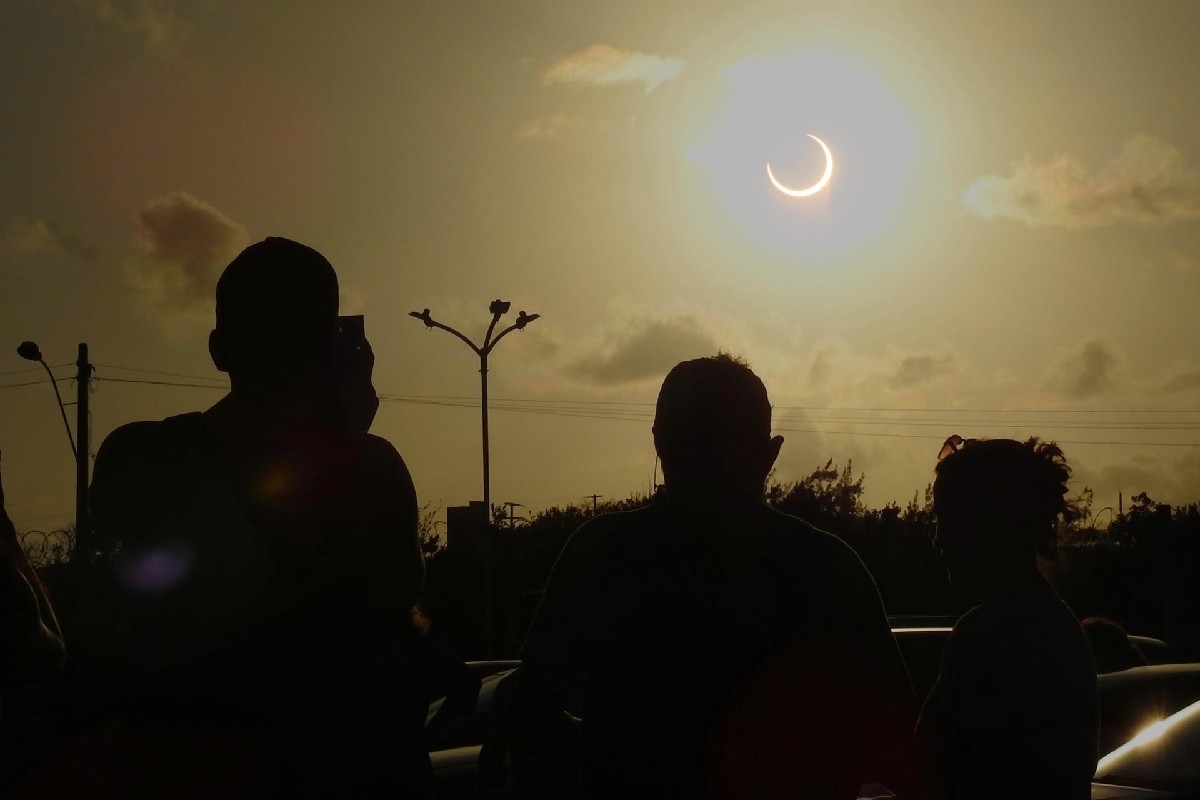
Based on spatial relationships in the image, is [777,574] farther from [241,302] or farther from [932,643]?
[932,643]

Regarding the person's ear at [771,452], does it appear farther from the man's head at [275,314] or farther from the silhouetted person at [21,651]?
the silhouetted person at [21,651]

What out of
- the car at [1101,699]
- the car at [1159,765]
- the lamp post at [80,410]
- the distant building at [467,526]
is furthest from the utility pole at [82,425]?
the car at [1159,765]

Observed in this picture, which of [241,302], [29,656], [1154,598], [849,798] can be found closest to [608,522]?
[849,798]

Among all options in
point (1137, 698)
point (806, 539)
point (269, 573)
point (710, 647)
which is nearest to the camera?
point (269, 573)

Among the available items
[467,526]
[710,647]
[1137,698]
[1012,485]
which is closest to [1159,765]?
[1137,698]

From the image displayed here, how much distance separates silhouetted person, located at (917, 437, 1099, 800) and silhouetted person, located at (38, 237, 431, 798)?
132 cm

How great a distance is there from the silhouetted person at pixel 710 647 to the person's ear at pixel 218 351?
2.92ft

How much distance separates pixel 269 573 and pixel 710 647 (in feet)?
3.28

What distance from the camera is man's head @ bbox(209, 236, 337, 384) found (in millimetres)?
2510

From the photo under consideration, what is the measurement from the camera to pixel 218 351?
2.57 metres

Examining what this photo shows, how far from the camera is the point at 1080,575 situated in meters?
33.4

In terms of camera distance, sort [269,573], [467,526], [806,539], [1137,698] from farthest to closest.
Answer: [467,526] < [1137,698] < [806,539] < [269,573]

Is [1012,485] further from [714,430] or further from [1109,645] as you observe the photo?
[1109,645]

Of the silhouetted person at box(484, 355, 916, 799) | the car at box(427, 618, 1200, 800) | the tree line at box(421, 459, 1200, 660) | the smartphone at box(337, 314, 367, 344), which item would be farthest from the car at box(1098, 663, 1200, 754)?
the tree line at box(421, 459, 1200, 660)
